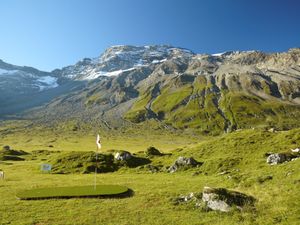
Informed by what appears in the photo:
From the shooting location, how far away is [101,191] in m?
37.1

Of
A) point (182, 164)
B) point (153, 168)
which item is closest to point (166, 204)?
point (182, 164)

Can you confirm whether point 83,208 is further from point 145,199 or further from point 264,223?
point 264,223

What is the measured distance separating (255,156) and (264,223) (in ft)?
104

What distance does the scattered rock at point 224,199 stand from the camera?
29609 millimetres

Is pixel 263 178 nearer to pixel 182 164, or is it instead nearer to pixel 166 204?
pixel 166 204

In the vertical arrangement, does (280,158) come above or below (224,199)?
above

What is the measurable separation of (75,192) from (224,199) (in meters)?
16.7

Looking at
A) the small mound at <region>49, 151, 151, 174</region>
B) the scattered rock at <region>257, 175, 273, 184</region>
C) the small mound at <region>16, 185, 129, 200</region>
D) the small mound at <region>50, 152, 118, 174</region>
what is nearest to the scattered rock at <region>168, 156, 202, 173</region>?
the small mound at <region>49, 151, 151, 174</region>

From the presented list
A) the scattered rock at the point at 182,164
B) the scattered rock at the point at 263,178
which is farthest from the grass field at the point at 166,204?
the scattered rock at the point at 182,164

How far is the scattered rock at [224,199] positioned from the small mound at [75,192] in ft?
33.3

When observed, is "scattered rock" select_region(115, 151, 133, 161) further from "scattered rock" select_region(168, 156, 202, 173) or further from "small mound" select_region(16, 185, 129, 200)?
"small mound" select_region(16, 185, 129, 200)

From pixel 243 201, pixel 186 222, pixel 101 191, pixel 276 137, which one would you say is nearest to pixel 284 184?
pixel 243 201

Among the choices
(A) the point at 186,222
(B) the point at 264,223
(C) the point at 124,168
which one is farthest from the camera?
(C) the point at 124,168

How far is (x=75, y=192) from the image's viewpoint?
37125mm
